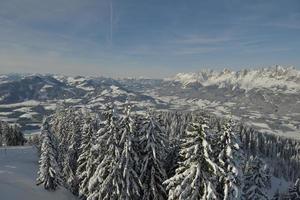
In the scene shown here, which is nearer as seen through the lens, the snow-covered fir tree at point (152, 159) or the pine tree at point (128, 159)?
the pine tree at point (128, 159)

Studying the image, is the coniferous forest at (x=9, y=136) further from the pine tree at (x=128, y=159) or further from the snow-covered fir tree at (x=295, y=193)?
the snow-covered fir tree at (x=295, y=193)

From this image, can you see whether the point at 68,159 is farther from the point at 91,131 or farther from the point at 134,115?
the point at 134,115

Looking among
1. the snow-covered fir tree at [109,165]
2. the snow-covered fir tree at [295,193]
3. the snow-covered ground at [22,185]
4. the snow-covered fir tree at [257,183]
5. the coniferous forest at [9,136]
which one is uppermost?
the snow-covered fir tree at [109,165]

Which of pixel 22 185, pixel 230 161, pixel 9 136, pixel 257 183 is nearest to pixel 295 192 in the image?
pixel 257 183

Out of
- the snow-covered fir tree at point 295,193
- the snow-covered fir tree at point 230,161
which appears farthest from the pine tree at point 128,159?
the snow-covered fir tree at point 295,193

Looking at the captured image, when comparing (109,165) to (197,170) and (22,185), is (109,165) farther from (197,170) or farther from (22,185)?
(22,185)

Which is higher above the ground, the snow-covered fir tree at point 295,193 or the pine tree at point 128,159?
the pine tree at point 128,159

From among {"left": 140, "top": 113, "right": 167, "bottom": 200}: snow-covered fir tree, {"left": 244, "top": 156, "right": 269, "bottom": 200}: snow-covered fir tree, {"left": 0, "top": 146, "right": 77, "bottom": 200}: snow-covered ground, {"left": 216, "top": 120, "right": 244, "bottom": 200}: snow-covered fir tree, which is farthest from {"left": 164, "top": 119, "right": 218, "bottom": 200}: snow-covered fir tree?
{"left": 0, "top": 146, "right": 77, "bottom": 200}: snow-covered ground

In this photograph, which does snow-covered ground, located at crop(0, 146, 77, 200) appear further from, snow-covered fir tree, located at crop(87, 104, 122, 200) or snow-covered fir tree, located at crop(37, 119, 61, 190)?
snow-covered fir tree, located at crop(87, 104, 122, 200)
